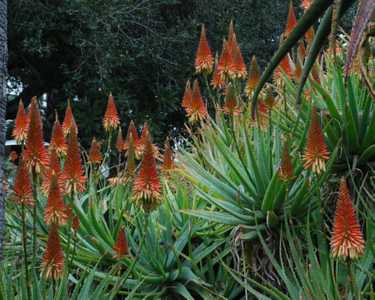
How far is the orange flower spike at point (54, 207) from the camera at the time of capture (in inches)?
95.0

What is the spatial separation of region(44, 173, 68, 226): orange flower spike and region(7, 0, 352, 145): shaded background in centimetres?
835

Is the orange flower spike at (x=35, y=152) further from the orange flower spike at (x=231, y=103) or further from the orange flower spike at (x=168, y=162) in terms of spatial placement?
the orange flower spike at (x=168, y=162)

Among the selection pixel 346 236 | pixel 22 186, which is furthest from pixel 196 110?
pixel 346 236

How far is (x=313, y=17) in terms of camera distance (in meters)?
1.11

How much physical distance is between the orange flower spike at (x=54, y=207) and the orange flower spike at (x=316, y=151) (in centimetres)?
100

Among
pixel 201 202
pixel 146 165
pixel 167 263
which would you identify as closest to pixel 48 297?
pixel 146 165

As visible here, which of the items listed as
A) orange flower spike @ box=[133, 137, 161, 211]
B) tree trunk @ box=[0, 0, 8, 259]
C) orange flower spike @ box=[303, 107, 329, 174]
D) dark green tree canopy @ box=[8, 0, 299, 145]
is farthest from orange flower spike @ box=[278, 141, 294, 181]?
dark green tree canopy @ box=[8, 0, 299, 145]

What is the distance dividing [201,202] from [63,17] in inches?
334

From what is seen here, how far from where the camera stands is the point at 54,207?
244 centimetres

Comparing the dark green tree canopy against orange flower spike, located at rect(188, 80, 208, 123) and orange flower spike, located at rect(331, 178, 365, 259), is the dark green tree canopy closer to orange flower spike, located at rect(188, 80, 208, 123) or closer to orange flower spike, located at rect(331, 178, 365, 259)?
orange flower spike, located at rect(188, 80, 208, 123)

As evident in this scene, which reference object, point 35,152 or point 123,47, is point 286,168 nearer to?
point 35,152

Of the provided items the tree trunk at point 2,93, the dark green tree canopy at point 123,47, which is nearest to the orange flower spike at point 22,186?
the tree trunk at point 2,93

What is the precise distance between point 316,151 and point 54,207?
1.05 metres

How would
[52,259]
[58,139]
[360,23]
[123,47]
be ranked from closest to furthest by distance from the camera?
[360,23]
[52,259]
[58,139]
[123,47]
